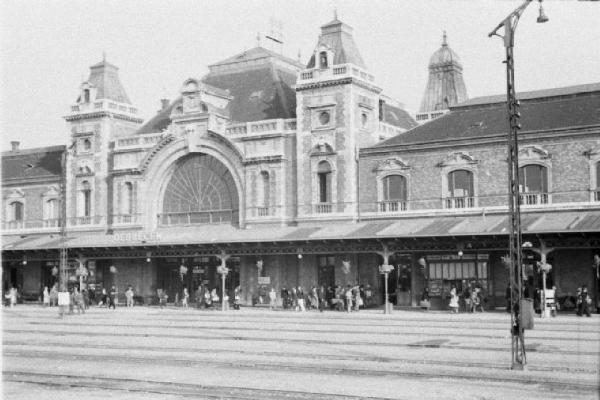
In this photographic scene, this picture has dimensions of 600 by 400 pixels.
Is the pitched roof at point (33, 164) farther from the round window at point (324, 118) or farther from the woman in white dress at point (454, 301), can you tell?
the woman in white dress at point (454, 301)

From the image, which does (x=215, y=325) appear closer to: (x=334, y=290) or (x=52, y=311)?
(x=334, y=290)

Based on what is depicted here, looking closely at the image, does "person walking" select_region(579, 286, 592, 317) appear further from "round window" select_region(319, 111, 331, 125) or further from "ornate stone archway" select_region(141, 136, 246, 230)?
"ornate stone archway" select_region(141, 136, 246, 230)

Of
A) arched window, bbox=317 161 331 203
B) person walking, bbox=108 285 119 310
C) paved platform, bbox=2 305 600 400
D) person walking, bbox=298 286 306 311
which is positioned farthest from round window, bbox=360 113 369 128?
person walking, bbox=108 285 119 310

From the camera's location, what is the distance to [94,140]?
50.8 m

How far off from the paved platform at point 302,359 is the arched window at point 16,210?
23.6 meters

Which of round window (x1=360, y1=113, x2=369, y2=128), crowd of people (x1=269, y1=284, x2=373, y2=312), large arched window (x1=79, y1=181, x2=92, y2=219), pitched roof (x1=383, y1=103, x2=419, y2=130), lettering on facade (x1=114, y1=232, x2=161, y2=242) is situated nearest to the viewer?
crowd of people (x1=269, y1=284, x2=373, y2=312)

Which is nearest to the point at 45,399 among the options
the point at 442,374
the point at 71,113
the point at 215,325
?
the point at 442,374

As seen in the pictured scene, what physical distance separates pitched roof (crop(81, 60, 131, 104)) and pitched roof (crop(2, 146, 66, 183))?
6014 millimetres

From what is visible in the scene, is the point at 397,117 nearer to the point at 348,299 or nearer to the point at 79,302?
the point at 348,299

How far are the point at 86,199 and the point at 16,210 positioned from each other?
638 cm

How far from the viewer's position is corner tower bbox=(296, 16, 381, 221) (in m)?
41.9

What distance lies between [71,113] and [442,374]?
1592 inches

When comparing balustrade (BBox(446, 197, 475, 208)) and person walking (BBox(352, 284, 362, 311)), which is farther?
balustrade (BBox(446, 197, 475, 208))

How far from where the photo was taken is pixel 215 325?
100ft
